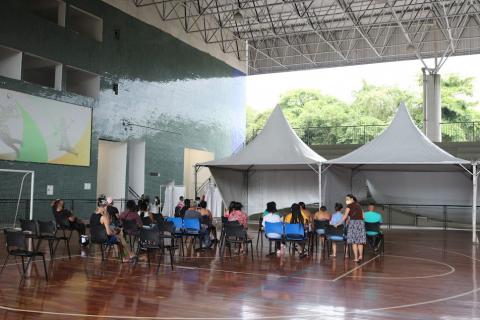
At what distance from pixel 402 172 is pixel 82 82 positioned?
38.6 ft

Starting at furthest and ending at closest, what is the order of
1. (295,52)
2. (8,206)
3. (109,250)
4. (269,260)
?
1. (295,52)
2. (8,206)
3. (109,250)
4. (269,260)

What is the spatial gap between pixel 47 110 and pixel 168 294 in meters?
11.9

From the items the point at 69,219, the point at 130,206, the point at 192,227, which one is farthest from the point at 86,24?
the point at 130,206

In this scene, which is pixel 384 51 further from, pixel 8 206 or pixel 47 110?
pixel 8 206

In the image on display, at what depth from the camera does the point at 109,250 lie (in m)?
10.0

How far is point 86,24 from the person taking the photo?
19.0 m

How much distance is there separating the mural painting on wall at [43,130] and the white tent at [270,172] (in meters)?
5.45

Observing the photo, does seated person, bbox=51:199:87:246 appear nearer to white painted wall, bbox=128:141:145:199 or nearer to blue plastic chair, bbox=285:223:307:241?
blue plastic chair, bbox=285:223:307:241

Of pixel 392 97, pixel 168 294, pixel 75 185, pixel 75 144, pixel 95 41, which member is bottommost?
Answer: pixel 168 294

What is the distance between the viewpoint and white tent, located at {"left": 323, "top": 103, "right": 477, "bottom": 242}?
12617 millimetres

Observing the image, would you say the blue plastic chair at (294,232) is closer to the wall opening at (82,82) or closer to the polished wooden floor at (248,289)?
the polished wooden floor at (248,289)


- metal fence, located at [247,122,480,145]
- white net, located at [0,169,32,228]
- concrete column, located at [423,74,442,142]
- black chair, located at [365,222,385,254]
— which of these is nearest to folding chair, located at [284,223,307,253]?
black chair, located at [365,222,385,254]


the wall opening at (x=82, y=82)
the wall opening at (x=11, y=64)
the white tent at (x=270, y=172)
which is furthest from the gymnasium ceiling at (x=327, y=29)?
the white tent at (x=270, y=172)

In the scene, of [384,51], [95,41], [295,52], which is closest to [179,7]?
[95,41]
